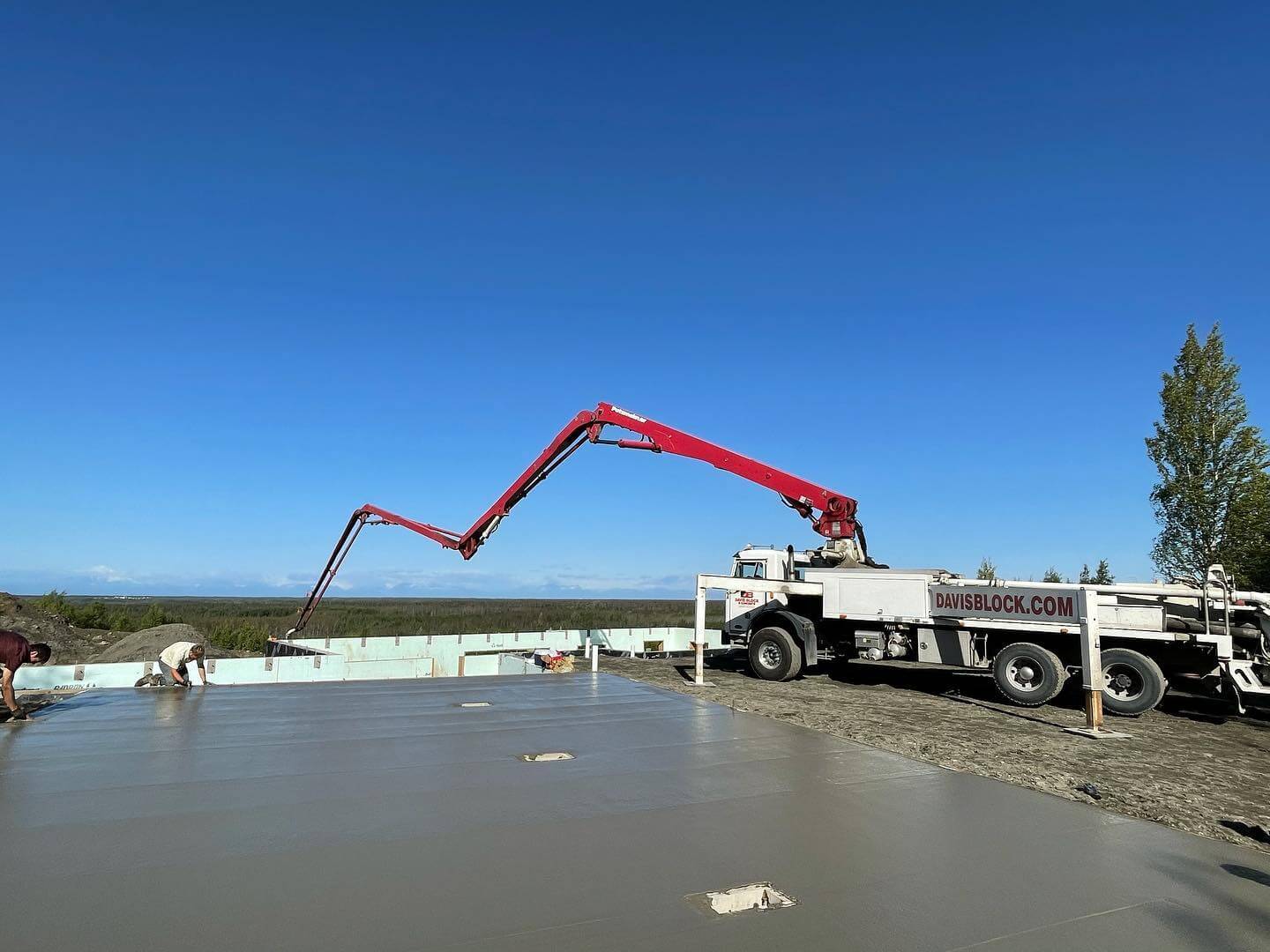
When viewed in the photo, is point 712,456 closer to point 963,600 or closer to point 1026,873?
point 963,600

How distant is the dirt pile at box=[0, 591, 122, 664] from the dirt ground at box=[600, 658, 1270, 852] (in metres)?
20.8

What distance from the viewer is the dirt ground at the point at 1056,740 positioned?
20.6 feet

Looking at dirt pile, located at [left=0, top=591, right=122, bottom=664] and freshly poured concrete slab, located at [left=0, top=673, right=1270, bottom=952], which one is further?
dirt pile, located at [left=0, top=591, right=122, bottom=664]

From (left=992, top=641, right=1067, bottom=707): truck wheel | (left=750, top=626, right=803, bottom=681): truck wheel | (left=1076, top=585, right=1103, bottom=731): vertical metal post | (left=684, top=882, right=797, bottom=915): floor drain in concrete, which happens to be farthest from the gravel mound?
(left=1076, top=585, right=1103, bottom=731): vertical metal post

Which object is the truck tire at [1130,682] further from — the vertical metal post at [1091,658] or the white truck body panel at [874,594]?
the white truck body panel at [874,594]

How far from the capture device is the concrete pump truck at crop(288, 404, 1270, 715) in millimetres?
10805

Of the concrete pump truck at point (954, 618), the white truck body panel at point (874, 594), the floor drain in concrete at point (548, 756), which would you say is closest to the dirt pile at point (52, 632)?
the concrete pump truck at point (954, 618)

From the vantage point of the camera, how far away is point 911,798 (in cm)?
616

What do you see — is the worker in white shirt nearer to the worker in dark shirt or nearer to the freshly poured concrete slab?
the worker in dark shirt

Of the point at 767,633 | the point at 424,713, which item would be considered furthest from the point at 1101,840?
the point at 767,633

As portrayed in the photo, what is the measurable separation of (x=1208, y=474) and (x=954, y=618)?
15.0 meters

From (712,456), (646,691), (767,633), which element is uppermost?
(712,456)

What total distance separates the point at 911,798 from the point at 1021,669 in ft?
22.0

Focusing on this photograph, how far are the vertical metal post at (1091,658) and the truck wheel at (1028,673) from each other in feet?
3.48
